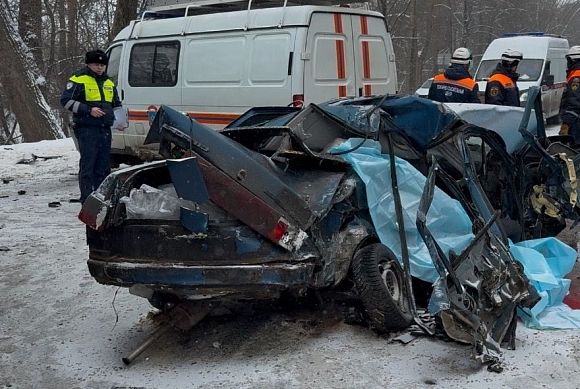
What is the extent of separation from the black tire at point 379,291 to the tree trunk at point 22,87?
13126 mm

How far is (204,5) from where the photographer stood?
1044 centimetres

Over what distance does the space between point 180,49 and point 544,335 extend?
688 cm

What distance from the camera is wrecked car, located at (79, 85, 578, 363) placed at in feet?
12.9

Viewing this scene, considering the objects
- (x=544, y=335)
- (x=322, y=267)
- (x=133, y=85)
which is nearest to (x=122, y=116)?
(x=133, y=85)

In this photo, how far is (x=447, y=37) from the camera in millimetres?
35969

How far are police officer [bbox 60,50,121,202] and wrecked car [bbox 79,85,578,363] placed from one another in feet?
10.2

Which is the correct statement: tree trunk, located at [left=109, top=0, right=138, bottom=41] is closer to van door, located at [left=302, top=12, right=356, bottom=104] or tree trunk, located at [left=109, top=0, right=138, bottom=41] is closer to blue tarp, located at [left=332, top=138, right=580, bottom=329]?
van door, located at [left=302, top=12, right=356, bottom=104]

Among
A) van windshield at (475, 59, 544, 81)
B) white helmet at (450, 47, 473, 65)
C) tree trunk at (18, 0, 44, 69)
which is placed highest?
tree trunk at (18, 0, 44, 69)

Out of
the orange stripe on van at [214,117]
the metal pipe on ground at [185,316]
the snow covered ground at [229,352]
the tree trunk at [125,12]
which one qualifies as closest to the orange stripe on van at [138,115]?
the orange stripe on van at [214,117]

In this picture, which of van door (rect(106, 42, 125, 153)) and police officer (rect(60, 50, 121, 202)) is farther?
van door (rect(106, 42, 125, 153))

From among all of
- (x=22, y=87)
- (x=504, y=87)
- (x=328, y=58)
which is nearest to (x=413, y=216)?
(x=504, y=87)

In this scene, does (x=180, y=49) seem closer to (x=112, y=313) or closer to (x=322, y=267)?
(x=112, y=313)

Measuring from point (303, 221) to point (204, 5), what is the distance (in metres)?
7.16

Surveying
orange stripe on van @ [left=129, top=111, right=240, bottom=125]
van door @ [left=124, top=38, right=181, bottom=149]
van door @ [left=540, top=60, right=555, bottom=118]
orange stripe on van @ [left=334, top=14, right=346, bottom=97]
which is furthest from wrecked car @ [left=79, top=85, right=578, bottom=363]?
van door @ [left=540, top=60, right=555, bottom=118]
